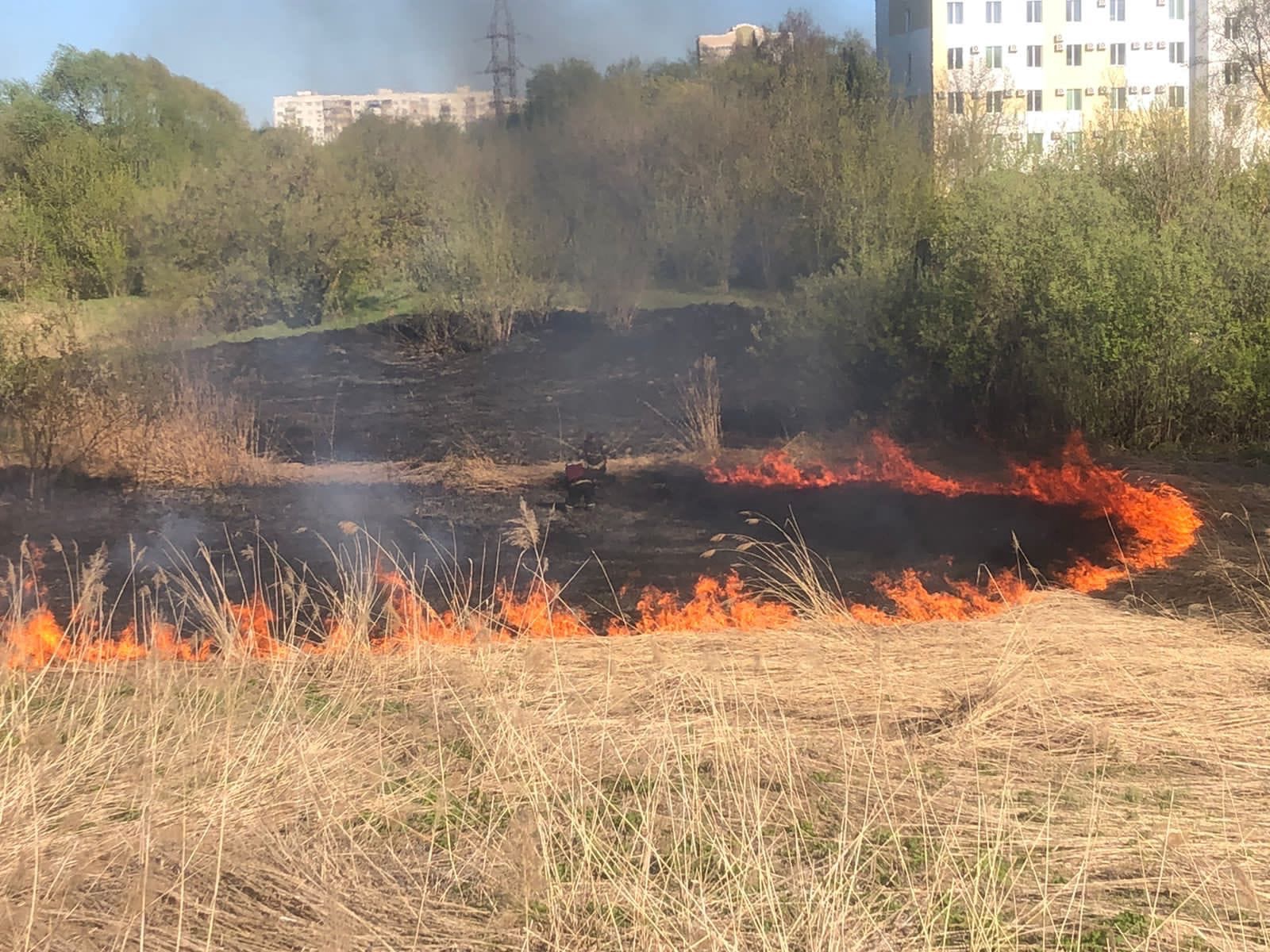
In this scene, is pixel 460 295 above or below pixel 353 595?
above

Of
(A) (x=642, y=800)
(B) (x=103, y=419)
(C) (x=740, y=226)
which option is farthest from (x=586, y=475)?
(C) (x=740, y=226)

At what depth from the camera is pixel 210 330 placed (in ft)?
48.6

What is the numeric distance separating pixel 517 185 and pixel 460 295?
A: 166 inches

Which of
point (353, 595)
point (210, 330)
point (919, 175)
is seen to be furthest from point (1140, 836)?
point (210, 330)

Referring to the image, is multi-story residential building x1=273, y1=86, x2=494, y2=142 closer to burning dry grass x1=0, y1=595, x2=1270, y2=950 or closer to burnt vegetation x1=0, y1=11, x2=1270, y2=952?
burnt vegetation x1=0, y1=11, x2=1270, y2=952

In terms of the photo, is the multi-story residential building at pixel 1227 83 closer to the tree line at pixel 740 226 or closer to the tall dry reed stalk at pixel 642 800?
the tree line at pixel 740 226

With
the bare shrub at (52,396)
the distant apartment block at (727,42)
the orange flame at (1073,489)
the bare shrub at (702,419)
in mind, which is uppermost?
the distant apartment block at (727,42)

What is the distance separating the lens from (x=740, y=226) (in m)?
17.0

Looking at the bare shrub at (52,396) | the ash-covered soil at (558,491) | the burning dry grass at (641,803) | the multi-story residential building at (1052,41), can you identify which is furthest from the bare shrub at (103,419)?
the multi-story residential building at (1052,41)

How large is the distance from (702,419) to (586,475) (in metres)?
2.22

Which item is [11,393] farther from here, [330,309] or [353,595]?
[330,309]

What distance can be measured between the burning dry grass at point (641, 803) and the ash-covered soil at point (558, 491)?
86.9 inches

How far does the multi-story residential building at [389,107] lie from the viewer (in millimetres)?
9867

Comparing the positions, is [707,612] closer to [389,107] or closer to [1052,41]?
[389,107]
